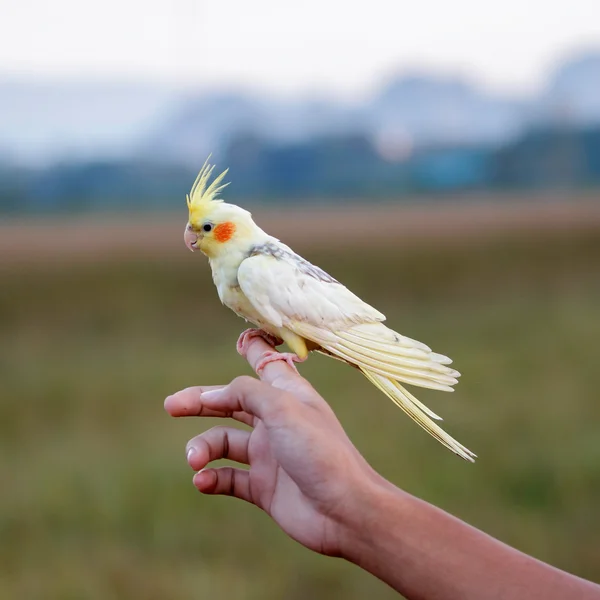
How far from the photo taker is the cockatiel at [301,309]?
1153 millimetres

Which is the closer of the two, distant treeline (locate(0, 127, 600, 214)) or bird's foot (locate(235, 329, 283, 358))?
bird's foot (locate(235, 329, 283, 358))

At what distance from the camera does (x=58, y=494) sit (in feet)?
11.1

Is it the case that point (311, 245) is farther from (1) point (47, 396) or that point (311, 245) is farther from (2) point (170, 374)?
(1) point (47, 396)

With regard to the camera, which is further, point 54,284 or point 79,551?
point 54,284

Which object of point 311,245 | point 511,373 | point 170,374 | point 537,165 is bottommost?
point 170,374

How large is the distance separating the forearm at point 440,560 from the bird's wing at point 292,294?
0.91 ft

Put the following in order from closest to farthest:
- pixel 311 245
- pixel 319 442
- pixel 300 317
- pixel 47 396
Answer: pixel 319 442, pixel 300 317, pixel 47 396, pixel 311 245

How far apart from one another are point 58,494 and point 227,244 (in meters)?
2.57

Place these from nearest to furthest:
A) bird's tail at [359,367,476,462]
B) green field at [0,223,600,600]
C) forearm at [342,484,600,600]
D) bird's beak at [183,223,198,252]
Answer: forearm at [342,484,600,600] < bird's tail at [359,367,476,462] < bird's beak at [183,223,198,252] < green field at [0,223,600,600]

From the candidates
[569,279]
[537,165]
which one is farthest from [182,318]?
[537,165]

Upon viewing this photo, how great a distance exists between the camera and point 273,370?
1.17 m

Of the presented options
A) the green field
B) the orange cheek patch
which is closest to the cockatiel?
the orange cheek patch

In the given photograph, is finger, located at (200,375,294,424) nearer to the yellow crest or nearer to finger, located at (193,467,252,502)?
finger, located at (193,467,252,502)

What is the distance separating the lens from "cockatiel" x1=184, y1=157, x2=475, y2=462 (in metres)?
1.15
